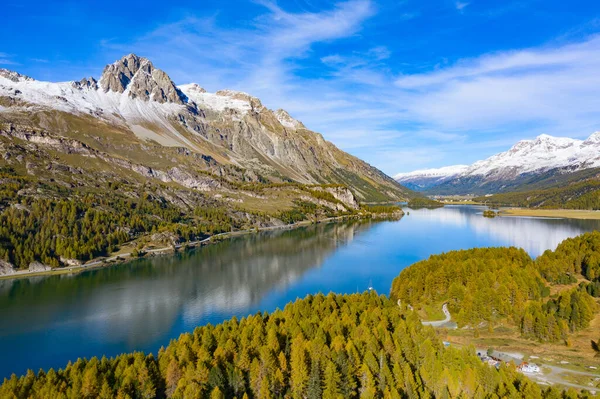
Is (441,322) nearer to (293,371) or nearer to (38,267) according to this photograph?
(293,371)

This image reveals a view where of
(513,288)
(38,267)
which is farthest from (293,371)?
(38,267)

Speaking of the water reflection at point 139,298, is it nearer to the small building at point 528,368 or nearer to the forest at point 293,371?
the forest at point 293,371

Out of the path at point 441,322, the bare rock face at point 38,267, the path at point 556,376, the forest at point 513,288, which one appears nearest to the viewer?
the path at point 556,376

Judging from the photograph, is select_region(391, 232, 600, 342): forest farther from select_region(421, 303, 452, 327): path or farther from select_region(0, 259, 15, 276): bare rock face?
select_region(0, 259, 15, 276): bare rock face

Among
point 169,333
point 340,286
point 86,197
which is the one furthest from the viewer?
point 86,197

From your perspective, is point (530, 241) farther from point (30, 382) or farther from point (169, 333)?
point (30, 382)

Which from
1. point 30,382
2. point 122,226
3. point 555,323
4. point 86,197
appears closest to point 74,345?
point 30,382

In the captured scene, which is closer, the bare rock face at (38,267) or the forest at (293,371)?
the forest at (293,371)

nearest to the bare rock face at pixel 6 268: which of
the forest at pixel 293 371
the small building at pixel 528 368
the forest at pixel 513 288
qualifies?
the forest at pixel 293 371
